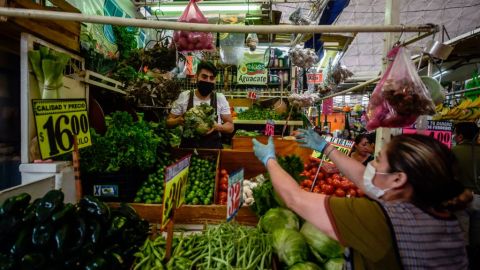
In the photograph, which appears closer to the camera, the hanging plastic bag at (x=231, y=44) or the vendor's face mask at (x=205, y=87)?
the vendor's face mask at (x=205, y=87)

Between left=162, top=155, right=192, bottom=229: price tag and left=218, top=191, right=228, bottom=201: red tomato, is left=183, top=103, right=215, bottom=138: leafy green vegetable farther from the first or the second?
left=162, top=155, right=192, bottom=229: price tag

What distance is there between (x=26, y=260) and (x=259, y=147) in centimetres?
140

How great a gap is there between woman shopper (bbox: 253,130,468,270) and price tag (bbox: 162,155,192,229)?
27.4 inches

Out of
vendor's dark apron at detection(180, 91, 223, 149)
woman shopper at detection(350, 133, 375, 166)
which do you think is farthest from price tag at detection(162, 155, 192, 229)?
woman shopper at detection(350, 133, 375, 166)

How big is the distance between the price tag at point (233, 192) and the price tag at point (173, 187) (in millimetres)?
312

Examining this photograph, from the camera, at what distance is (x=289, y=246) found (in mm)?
1941

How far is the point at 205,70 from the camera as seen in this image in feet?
13.2

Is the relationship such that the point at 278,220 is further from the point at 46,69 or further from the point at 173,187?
the point at 46,69

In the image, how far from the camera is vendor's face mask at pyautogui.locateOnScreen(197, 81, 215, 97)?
4066 mm

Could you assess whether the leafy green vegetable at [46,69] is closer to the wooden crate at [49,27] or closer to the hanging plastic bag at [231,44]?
the wooden crate at [49,27]

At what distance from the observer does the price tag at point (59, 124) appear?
6.06 ft

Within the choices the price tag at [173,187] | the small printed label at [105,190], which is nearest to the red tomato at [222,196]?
the small printed label at [105,190]

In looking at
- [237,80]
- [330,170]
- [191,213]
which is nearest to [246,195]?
[191,213]

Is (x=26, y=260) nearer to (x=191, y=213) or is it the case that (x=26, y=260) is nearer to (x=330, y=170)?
(x=191, y=213)
